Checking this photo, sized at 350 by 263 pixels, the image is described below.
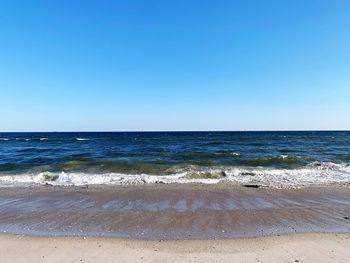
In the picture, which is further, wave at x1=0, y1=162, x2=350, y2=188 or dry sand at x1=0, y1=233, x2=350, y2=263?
wave at x1=0, y1=162, x2=350, y2=188

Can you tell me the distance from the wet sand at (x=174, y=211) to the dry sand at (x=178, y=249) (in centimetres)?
30

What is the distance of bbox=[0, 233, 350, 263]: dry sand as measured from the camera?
11.7 ft

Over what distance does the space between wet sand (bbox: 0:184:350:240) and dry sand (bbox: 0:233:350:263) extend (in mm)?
299

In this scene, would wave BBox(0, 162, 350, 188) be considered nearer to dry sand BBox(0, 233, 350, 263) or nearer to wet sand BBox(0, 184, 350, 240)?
wet sand BBox(0, 184, 350, 240)

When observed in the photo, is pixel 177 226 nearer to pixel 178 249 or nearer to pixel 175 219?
pixel 175 219

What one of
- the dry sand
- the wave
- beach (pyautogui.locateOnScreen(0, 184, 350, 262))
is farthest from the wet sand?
the wave

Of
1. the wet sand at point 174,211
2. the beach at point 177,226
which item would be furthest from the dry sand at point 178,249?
the wet sand at point 174,211

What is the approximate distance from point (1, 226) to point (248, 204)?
24.6 ft

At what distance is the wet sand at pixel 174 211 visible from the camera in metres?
4.74

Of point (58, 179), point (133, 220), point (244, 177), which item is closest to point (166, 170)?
point (244, 177)

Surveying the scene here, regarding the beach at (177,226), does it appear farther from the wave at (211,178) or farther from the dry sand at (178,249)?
the wave at (211,178)

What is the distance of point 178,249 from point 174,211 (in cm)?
214

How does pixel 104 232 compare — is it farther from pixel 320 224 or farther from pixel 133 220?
pixel 320 224

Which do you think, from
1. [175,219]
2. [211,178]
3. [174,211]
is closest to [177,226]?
[175,219]
